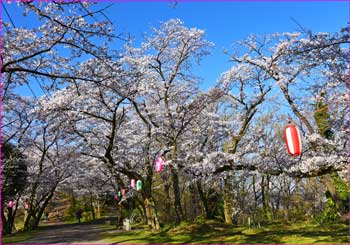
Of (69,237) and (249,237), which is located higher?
(69,237)

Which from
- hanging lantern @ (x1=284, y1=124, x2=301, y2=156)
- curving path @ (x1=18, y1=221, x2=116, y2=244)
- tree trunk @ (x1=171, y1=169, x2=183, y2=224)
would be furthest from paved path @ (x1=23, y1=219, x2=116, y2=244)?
hanging lantern @ (x1=284, y1=124, x2=301, y2=156)

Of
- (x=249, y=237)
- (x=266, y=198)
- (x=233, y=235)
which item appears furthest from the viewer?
(x=266, y=198)

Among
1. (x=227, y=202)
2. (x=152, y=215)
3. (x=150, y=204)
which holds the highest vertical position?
(x=150, y=204)

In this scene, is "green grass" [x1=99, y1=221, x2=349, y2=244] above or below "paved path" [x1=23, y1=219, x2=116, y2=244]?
below

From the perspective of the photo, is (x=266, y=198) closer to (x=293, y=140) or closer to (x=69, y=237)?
(x=69, y=237)

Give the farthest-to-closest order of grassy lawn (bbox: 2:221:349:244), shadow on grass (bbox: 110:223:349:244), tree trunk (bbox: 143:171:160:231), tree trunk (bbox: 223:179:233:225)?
1. tree trunk (bbox: 223:179:233:225)
2. tree trunk (bbox: 143:171:160:231)
3. grassy lawn (bbox: 2:221:349:244)
4. shadow on grass (bbox: 110:223:349:244)

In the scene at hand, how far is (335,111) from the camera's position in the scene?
28.1 feet

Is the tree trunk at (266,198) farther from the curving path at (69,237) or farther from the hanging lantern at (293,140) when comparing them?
the hanging lantern at (293,140)

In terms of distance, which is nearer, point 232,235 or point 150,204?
point 232,235

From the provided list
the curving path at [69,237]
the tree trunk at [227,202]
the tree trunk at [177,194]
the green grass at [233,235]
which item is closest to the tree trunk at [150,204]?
the green grass at [233,235]

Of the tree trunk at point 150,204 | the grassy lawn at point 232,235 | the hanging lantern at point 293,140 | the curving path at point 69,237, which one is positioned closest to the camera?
the hanging lantern at point 293,140

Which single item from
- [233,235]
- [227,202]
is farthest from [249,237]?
[227,202]

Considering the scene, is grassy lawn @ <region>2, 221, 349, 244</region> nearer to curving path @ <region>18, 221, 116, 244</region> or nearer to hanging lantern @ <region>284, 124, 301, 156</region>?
curving path @ <region>18, 221, 116, 244</region>

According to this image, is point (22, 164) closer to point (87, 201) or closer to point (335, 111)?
point (335, 111)
